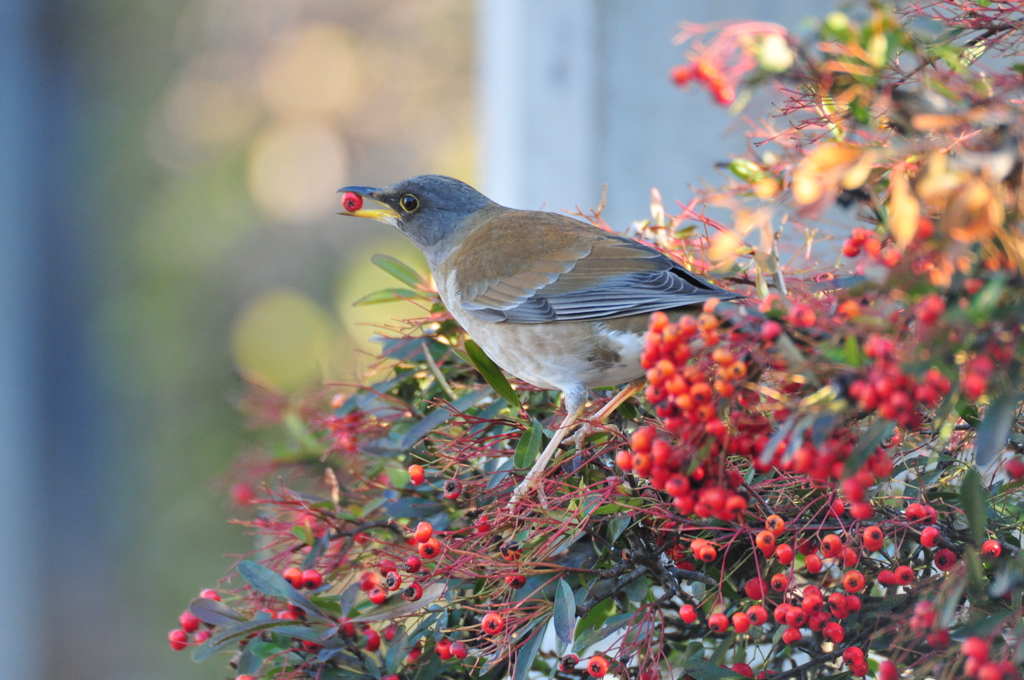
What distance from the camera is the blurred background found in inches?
250

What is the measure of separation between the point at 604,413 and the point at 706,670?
0.49 metres

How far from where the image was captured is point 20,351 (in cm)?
629

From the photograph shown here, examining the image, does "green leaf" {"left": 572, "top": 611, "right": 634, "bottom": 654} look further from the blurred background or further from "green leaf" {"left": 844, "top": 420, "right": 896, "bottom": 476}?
the blurred background

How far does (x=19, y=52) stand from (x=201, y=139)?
1500 mm

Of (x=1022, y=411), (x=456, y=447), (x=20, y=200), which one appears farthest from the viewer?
(x=20, y=200)

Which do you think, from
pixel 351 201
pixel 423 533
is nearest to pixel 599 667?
pixel 423 533

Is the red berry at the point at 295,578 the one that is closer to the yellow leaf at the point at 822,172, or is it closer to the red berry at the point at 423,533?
the red berry at the point at 423,533

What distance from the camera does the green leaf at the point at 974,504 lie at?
99 cm

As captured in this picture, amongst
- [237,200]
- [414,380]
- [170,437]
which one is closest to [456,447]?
[414,380]

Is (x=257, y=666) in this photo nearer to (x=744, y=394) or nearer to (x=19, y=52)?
(x=744, y=394)

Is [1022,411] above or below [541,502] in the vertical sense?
above

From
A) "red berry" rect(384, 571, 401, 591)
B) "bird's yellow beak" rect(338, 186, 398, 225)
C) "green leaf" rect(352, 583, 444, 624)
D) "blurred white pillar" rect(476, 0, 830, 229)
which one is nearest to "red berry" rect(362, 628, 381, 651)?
"green leaf" rect(352, 583, 444, 624)

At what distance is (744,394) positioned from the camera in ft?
3.23

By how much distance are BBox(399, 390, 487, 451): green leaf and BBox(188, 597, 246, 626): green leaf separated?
1.27 feet
